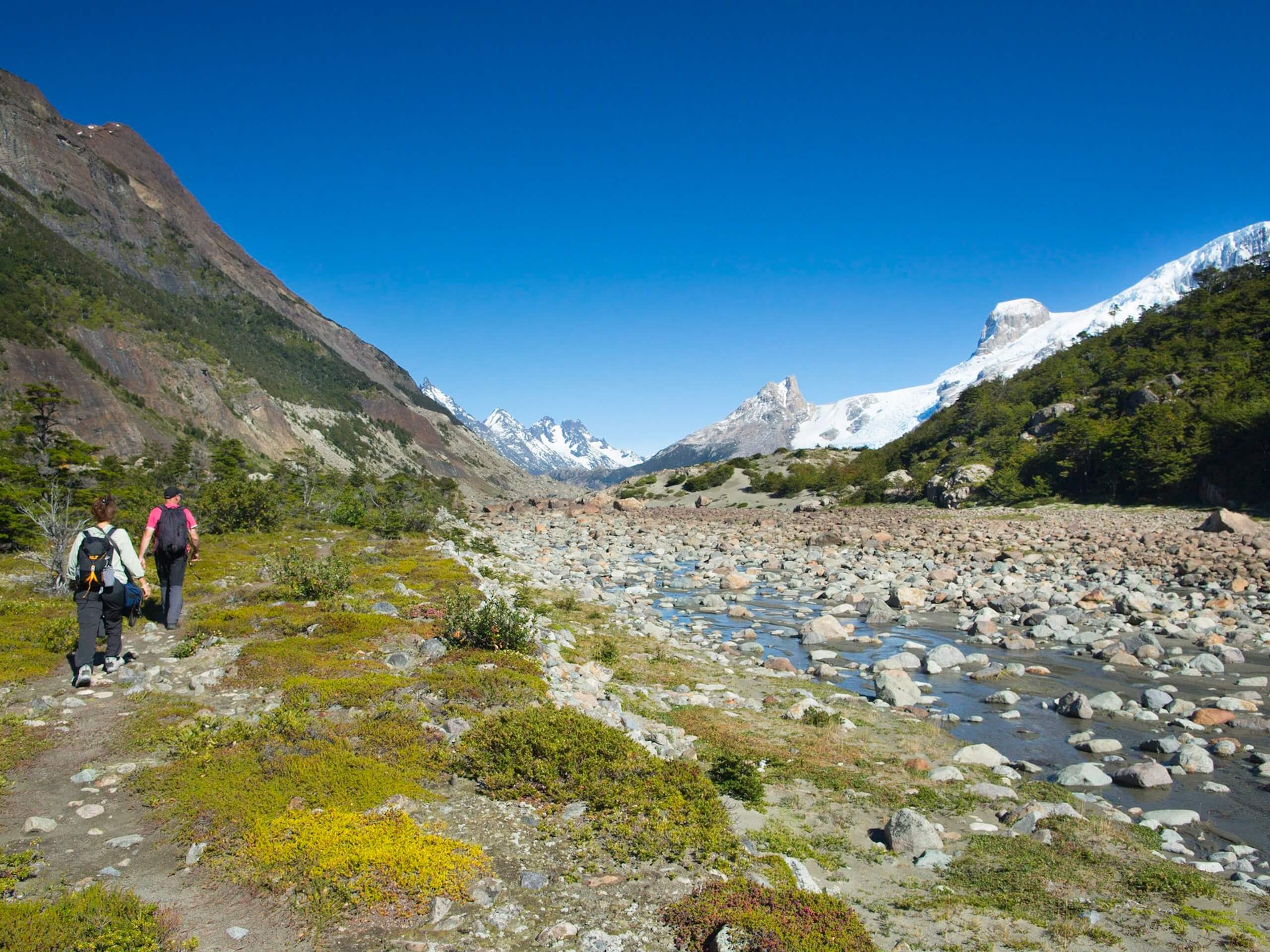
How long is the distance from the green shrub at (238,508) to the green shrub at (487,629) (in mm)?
19103

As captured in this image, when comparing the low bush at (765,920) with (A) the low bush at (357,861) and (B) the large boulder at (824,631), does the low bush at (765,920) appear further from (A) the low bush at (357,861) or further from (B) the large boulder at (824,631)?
(B) the large boulder at (824,631)

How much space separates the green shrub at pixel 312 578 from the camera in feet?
48.8

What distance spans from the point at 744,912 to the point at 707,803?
77.5 inches

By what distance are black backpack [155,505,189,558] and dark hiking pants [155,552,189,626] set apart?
6.1 inches

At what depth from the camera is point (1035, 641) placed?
17.9m

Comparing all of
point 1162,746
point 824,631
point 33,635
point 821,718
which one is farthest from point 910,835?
point 33,635

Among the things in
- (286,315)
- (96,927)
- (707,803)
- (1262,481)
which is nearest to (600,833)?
(707,803)

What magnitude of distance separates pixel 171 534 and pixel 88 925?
9.04 metres

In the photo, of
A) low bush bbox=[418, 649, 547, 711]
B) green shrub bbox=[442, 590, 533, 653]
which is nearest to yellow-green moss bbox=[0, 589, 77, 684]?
low bush bbox=[418, 649, 547, 711]

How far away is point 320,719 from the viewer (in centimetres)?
811

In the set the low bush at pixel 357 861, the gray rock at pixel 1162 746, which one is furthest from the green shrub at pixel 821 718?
the low bush at pixel 357 861

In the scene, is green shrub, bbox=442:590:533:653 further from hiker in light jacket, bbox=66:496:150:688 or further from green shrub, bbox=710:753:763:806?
hiker in light jacket, bbox=66:496:150:688

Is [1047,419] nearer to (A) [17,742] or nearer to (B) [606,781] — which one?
(B) [606,781]

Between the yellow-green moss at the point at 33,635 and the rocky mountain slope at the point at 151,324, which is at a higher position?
the rocky mountain slope at the point at 151,324
